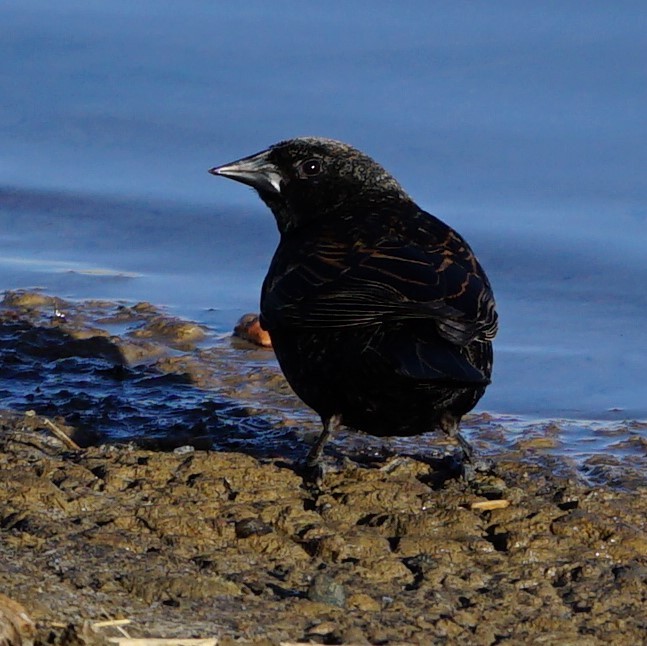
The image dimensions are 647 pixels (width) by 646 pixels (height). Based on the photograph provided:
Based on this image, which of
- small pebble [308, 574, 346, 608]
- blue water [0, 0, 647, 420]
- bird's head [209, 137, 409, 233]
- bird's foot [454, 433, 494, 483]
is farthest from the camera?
blue water [0, 0, 647, 420]

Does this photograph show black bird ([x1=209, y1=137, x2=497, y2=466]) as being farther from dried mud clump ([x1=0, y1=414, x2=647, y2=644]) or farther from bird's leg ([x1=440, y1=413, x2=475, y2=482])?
dried mud clump ([x1=0, y1=414, x2=647, y2=644])

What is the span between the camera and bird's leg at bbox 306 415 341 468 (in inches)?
223

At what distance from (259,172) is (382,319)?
1553 mm

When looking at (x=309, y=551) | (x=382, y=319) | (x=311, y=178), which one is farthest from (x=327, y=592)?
(x=311, y=178)

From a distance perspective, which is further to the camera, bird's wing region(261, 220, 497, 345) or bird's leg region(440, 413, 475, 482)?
bird's leg region(440, 413, 475, 482)

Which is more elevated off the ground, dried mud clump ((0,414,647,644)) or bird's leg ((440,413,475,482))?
bird's leg ((440,413,475,482))

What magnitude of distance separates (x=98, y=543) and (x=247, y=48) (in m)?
6.31

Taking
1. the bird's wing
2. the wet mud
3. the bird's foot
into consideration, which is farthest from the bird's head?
the bird's foot

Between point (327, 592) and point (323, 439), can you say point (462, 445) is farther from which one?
point (327, 592)

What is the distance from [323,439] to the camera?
5746mm

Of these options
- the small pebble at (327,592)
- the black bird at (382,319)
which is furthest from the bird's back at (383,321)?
the small pebble at (327,592)

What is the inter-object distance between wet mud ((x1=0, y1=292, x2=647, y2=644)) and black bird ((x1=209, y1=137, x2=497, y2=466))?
246 millimetres

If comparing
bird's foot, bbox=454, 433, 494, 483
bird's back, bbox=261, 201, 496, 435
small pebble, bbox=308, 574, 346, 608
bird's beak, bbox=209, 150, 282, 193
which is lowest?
small pebble, bbox=308, 574, 346, 608

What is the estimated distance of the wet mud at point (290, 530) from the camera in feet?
13.5
